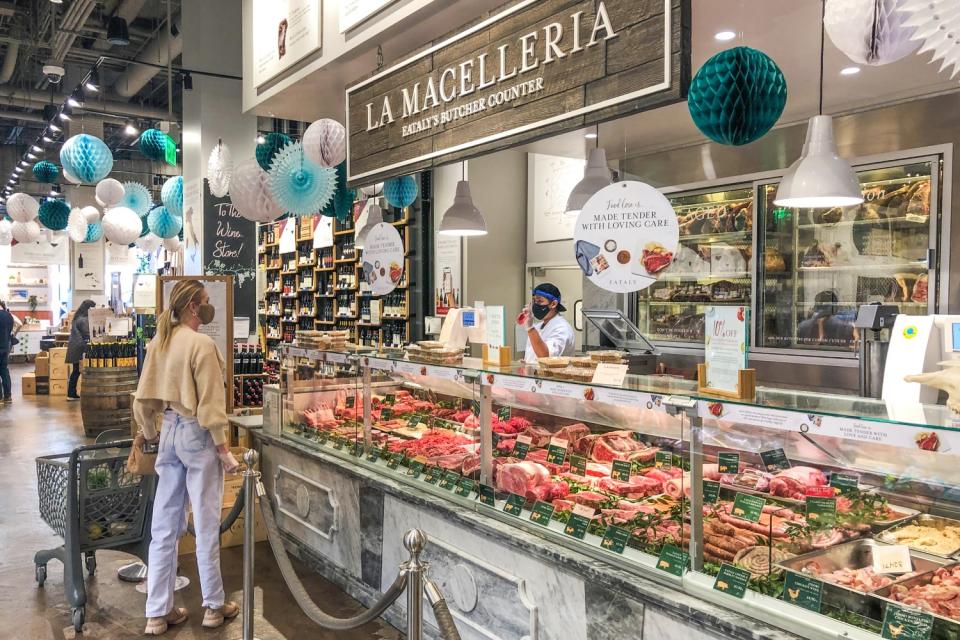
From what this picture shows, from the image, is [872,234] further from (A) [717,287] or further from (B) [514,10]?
(B) [514,10]

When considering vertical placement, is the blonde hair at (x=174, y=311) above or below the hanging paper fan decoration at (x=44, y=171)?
below


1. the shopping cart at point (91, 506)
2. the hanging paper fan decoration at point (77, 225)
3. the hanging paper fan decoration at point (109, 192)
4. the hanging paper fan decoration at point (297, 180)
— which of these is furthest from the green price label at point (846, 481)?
the hanging paper fan decoration at point (77, 225)

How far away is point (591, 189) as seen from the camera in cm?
521

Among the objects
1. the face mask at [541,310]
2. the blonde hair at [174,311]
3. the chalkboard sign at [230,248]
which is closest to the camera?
the blonde hair at [174,311]

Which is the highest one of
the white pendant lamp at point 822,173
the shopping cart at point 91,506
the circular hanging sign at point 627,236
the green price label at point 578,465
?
the white pendant lamp at point 822,173

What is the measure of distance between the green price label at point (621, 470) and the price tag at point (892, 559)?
0.89 meters

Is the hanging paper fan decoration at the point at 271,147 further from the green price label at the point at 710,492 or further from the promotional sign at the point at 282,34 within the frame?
the green price label at the point at 710,492

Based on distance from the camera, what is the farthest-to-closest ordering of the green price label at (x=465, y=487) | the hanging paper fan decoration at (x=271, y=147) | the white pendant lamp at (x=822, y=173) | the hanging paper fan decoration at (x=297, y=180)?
the hanging paper fan decoration at (x=271, y=147), the hanging paper fan decoration at (x=297, y=180), the green price label at (x=465, y=487), the white pendant lamp at (x=822, y=173)

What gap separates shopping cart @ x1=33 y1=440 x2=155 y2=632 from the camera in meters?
3.87

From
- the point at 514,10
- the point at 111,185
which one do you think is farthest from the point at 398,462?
the point at 111,185

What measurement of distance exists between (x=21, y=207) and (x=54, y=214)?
5.44 feet

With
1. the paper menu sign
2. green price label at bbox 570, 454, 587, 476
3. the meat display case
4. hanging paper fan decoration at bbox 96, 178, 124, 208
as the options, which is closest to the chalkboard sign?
hanging paper fan decoration at bbox 96, 178, 124, 208

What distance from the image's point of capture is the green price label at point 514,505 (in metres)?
2.97

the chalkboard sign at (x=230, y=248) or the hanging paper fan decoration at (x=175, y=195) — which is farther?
the hanging paper fan decoration at (x=175, y=195)
